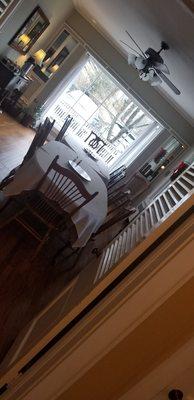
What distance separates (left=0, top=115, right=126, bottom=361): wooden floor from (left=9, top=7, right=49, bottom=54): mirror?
3.57 meters

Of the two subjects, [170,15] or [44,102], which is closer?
[170,15]

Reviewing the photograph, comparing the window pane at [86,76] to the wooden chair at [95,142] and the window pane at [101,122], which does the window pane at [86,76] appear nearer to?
the window pane at [101,122]

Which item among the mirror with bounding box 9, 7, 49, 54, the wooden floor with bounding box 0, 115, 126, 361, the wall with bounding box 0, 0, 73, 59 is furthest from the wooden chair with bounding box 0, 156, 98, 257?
the mirror with bounding box 9, 7, 49, 54

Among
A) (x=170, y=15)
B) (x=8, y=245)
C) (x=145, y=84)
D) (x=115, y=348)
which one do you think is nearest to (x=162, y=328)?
(x=115, y=348)

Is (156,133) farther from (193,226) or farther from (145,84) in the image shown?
(193,226)

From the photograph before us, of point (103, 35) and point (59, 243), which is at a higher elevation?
point (103, 35)

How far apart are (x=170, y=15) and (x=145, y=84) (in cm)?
495

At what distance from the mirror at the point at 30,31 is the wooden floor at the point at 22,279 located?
3.57 metres

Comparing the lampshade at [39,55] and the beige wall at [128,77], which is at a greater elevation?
the beige wall at [128,77]

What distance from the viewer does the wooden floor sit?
262 cm

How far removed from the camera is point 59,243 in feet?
13.4

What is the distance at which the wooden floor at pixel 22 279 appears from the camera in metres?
2.62

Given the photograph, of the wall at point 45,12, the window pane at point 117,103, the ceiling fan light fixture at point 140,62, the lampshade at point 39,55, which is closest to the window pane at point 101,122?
the window pane at point 117,103

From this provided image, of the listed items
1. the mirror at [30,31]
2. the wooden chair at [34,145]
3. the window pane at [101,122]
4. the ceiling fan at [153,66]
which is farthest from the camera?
A: the window pane at [101,122]
